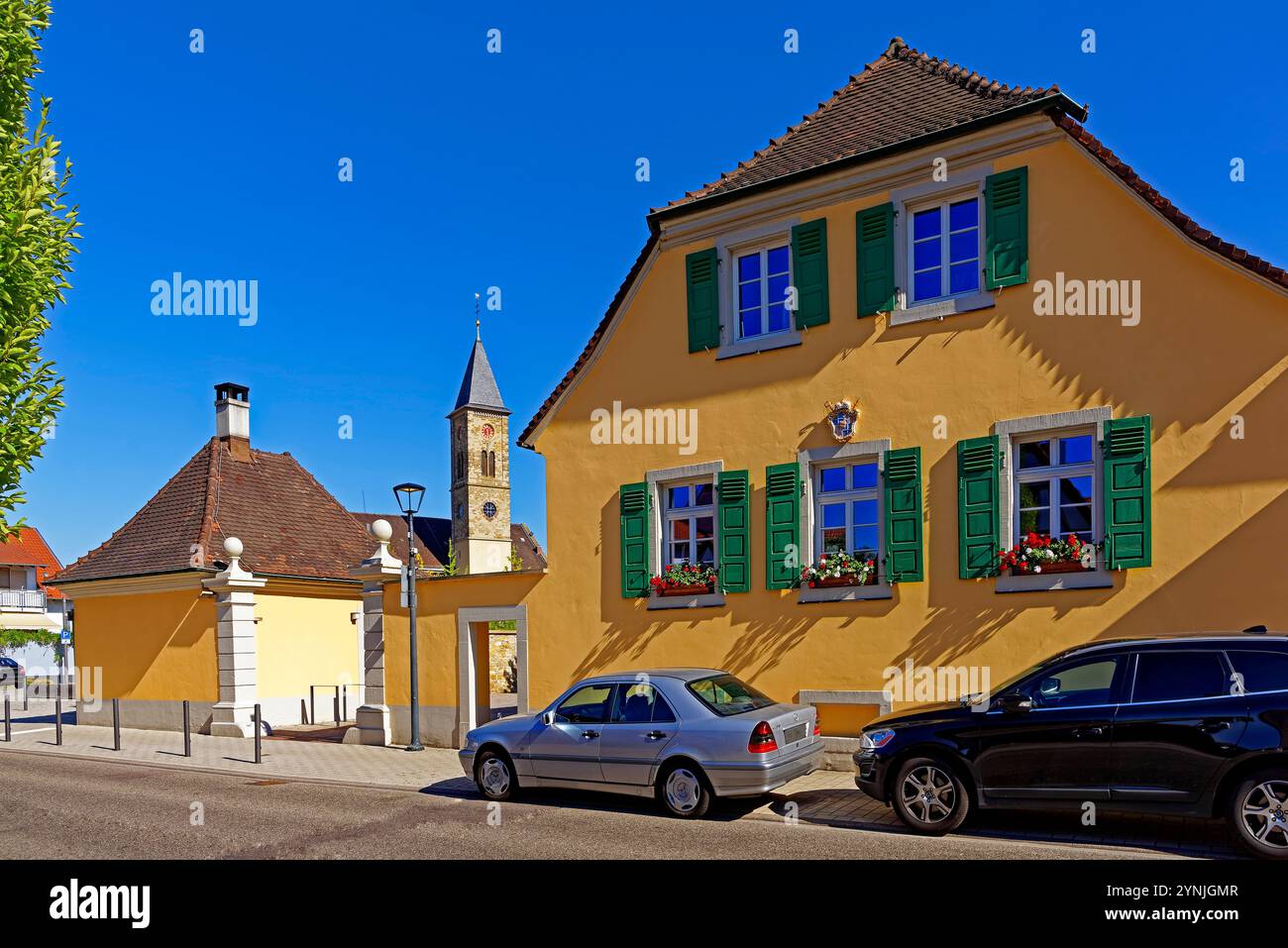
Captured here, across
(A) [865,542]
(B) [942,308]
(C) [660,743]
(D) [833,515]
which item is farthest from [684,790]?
(B) [942,308]

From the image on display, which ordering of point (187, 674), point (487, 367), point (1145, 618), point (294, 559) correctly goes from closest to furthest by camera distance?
point (1145, 618), point (187, 674), point (294, 559), point (487, 367)

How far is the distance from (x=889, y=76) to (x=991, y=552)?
25.1 feet

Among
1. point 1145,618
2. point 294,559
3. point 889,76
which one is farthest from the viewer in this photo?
point 294,559

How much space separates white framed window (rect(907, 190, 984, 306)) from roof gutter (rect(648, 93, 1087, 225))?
2.57 ft

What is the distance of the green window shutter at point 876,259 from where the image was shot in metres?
13.0

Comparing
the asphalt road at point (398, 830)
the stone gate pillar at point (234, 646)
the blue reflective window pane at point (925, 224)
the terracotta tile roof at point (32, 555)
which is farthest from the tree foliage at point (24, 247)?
the terracotta tile roof at point (32, 555)

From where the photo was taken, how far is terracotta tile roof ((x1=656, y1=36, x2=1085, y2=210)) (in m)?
12.8

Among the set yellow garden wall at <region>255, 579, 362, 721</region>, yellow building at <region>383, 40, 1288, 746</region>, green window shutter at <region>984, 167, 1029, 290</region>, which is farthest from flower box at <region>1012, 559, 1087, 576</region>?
yellow garden wall at <region>255, 579, 362, 721</region>

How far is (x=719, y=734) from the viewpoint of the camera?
9.96 metres

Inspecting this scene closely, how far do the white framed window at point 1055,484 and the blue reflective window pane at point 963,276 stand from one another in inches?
80.6

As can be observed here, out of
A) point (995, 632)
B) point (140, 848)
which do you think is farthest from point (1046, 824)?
point (140, 848)

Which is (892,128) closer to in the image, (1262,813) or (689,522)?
(689,522)

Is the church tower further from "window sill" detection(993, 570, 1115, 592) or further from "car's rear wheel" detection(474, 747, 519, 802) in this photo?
"window sill" detection(993, 570, 1115, 592)

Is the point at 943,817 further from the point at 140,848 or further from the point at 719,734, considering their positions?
the point at 140,848
